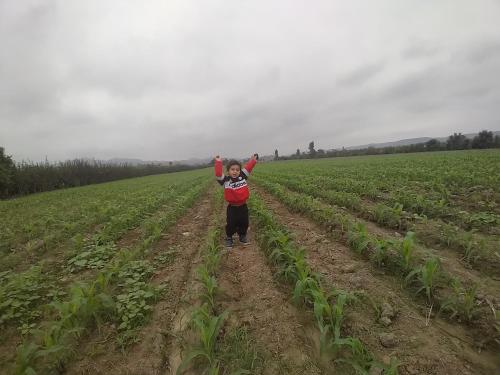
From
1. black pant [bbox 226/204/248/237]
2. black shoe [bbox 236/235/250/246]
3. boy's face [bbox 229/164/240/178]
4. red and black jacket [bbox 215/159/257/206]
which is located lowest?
black shoe [bbox 236/235/250/246]

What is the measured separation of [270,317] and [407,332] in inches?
55.9

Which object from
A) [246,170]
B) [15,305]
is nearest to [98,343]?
[15,305]

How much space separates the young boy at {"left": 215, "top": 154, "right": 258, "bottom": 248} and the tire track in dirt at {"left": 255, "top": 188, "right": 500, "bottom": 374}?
2105 millimetres

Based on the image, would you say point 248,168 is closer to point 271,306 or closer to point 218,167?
point 218,167

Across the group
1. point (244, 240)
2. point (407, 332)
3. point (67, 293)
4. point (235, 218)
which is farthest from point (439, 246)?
point (67, 293)

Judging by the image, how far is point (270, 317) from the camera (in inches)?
114

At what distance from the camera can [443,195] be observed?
24.4 ft

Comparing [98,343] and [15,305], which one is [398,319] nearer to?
[98,343]

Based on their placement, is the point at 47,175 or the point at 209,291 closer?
the point at 209,291

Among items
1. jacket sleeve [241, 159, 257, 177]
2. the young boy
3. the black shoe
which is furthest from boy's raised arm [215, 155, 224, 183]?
the black shoe

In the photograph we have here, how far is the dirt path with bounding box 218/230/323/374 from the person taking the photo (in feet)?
7.52

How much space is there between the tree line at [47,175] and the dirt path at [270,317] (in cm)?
3659

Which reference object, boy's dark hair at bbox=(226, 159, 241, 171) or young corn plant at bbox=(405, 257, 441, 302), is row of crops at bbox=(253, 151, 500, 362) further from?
boy's dark hair at bbox=(226, 159, 241, 171)

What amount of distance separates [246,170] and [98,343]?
3.90 meters
